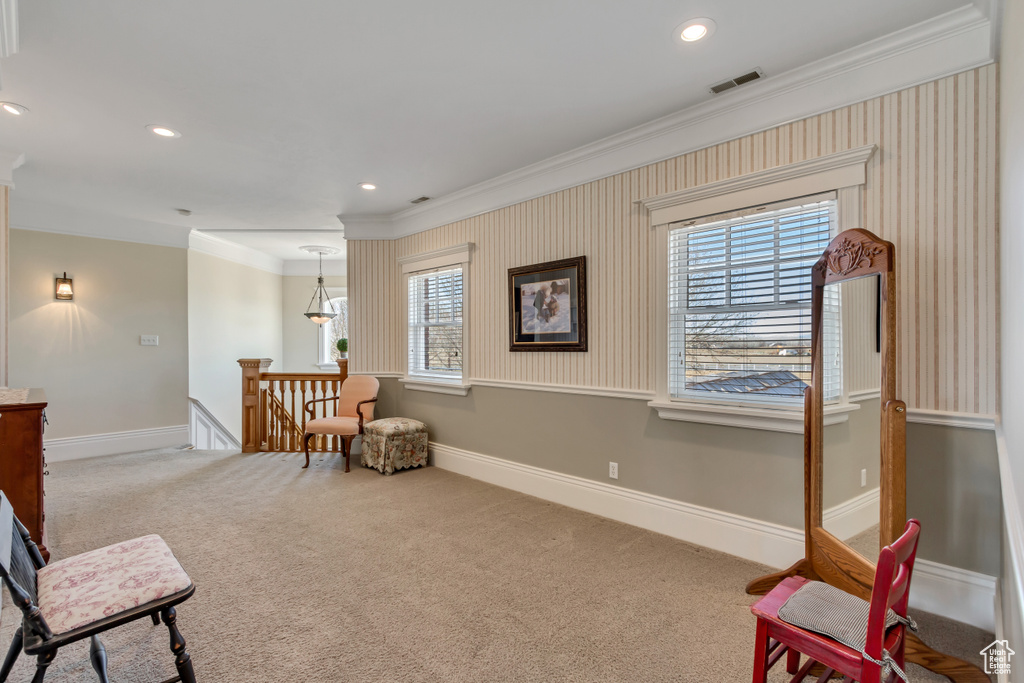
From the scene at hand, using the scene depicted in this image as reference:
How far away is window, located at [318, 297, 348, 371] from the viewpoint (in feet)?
28.9

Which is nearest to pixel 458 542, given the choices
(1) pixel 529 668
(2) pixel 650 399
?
(1) pixel 529 668

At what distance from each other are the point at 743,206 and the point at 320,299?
6.53 m

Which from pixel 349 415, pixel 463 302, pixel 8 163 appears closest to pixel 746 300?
pixel 463 302

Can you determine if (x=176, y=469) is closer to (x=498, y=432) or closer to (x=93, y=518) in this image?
A: (x=93, y=518)

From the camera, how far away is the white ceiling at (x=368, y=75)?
2.16 metres

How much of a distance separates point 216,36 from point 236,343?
5.90m

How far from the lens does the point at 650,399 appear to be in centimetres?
329

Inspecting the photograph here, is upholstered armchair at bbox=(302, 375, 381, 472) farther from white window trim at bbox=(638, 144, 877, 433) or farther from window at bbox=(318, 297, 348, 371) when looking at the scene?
window at bbox=(318, 297, 348, 371)

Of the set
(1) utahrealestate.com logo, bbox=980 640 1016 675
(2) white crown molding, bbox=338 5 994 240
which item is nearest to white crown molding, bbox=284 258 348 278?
(2) white crown molding, bbox=338 5 994 240

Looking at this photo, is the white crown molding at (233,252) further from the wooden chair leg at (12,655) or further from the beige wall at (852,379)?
the wooden chair leg at (12,655)

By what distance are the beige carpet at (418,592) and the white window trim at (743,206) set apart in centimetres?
83

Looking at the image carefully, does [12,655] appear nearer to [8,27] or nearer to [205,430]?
[8,27]

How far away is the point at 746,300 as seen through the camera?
2.85 m

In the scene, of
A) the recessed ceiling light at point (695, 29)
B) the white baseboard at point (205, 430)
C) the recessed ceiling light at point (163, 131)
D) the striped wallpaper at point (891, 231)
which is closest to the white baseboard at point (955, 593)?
the striped wallpaper at point (891, 231)
